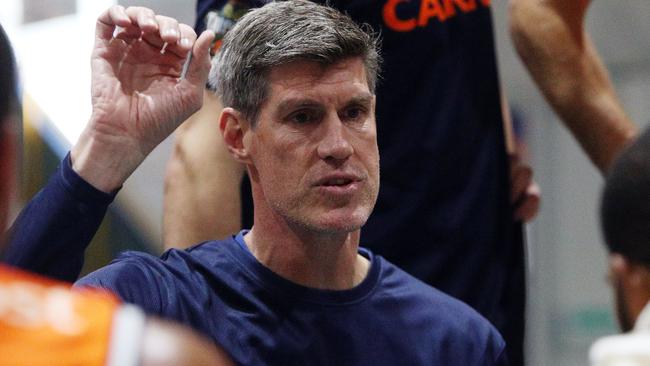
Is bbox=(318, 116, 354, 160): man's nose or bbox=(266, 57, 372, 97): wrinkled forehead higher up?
bbox=(266, 57, 372, 97): wrinkled forehead

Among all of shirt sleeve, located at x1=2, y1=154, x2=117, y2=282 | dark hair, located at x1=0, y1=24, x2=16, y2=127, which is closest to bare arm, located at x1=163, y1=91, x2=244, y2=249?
shirt sleeve, located at x1=2, y1=154, x2=117, y2=282

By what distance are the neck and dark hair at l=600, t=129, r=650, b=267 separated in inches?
33.6

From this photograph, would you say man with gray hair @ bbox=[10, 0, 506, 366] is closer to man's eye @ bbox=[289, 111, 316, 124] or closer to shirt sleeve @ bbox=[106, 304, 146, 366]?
man's eye @ bbox=[289, 111, 316, 124]

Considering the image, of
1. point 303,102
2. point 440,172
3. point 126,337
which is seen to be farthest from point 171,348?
point 440,172

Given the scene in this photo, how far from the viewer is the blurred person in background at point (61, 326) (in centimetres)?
109

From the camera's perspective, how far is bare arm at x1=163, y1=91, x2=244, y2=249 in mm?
2615

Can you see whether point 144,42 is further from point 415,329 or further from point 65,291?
point 65,291

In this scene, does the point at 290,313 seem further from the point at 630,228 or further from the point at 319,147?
the point at 630,228

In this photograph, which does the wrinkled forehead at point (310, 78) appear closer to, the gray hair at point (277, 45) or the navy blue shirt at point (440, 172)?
the gray hair at point (277, 45)

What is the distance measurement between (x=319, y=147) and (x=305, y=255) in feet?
0.65

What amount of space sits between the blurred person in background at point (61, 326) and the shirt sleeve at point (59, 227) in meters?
1.00

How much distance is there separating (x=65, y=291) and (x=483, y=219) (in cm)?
171

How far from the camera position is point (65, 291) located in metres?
1.15

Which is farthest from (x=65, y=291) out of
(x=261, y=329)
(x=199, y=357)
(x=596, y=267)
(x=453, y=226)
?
(x=596, y=267)
